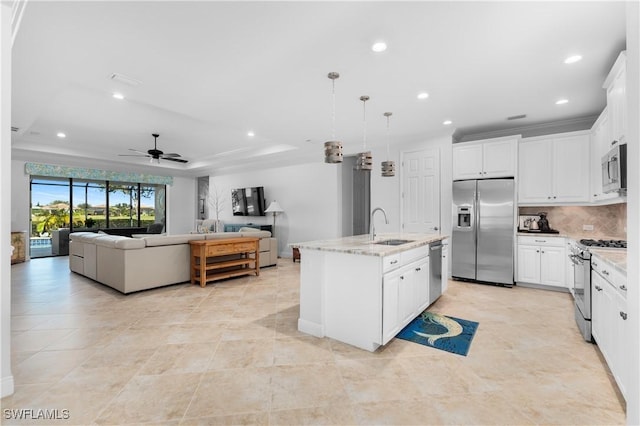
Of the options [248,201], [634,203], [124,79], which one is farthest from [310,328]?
[248,201]

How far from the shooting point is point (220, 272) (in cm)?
537

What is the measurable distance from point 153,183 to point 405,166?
27.4 feet

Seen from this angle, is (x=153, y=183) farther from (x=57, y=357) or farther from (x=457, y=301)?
(x=457, y=301)

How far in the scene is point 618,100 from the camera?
107 inches

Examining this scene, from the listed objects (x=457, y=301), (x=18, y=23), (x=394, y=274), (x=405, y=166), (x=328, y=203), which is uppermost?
(x=18, y=23)

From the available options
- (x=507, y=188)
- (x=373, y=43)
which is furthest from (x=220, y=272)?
(x=507, y=188)

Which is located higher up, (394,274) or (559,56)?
(559,56)

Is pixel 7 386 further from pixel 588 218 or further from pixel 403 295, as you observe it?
pixel 588 218

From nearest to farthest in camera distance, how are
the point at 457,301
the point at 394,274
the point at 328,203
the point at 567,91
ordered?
1. the point at 394,274
2. the point at 567,91
3. the point at 457,301
4. the point at 328,203

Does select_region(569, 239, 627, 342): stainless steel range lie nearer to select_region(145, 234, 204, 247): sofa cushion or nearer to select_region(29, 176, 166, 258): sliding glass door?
select_region(145, 234, 204, 247): sofa cushion

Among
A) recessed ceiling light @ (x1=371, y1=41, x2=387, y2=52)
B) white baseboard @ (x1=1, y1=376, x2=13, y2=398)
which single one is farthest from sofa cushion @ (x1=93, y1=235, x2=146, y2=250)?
recessed ceiling light @ (x1=371, y1=41, x2=387, y2=52)

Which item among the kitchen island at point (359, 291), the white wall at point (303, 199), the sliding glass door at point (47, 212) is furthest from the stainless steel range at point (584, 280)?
the sliding glass door at point (47, 212)

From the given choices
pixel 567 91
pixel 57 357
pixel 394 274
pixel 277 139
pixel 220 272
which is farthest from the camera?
pixel 277 139

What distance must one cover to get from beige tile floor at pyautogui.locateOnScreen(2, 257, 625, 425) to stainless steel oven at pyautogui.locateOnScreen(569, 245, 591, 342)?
0.14 metres
